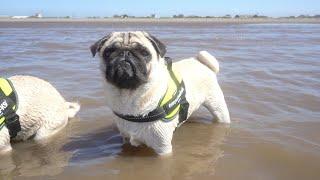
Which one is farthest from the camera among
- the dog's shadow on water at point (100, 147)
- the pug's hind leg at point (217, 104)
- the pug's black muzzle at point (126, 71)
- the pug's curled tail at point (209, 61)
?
the pug's curled tail at point (209, 61)

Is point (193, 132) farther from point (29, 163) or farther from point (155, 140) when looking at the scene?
point (29, 163)

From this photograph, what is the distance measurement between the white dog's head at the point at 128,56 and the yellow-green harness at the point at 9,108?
4.48 ft

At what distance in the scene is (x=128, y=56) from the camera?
4938 mm

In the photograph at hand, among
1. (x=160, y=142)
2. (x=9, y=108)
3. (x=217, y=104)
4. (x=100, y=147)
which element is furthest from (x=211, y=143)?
(x=9, y=108)

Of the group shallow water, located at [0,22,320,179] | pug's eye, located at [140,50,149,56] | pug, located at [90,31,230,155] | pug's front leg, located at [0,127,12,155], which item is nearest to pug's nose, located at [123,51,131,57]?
pug, located at [90,31,230,155]

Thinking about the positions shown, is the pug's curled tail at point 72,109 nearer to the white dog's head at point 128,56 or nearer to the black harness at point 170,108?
the black harness at point 170,108

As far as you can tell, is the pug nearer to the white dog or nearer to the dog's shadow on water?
the dog's shadow on water

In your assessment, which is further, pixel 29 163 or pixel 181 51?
pixel 181 51

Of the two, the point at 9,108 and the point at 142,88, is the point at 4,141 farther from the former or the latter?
the point at 142,88

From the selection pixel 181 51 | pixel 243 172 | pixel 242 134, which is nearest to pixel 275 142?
pixel 242 134

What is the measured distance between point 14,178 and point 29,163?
461mm

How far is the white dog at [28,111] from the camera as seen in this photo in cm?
581

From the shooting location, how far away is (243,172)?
5230 mm

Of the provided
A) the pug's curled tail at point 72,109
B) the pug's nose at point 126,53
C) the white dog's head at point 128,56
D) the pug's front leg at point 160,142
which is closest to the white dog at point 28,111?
the pug's curled tail at point 72,109
